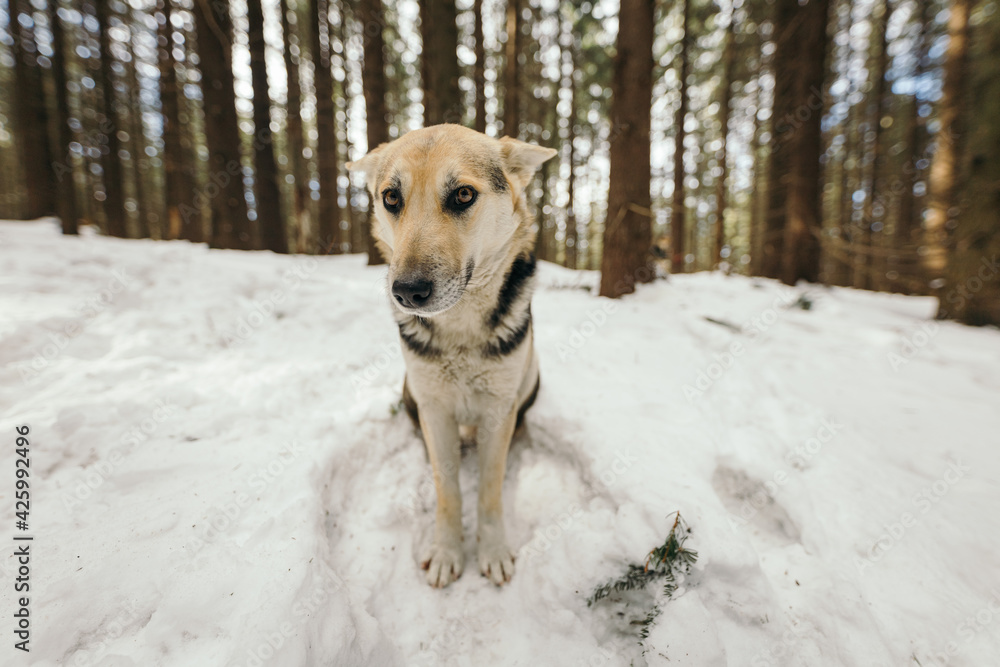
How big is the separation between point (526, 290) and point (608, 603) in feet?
6.12

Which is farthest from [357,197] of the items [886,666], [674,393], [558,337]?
[886,666]

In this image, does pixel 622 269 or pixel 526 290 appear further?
pixel 622 269

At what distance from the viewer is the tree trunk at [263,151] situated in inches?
344

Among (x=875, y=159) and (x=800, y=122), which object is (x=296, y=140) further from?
(x=875, y=159)

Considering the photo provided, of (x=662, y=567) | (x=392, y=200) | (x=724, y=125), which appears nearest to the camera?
(x=662, y=567)

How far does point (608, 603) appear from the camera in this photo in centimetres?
199

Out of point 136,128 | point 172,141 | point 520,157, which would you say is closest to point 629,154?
point 520,157

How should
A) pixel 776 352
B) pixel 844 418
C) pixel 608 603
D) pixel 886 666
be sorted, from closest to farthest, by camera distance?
pixel 886 666 < pixel 608 603 < pixel 844 418 < pixel 776 352

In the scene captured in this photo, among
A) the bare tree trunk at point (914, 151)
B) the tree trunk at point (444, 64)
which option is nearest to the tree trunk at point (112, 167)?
the tree trunk at point (444, 64)

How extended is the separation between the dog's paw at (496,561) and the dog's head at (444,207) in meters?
1.52

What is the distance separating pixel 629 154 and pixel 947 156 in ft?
18.6

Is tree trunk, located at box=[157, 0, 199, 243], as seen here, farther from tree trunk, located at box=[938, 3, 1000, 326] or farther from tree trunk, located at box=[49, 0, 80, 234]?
tree trunk, located at box=[938, 3, 1000, 326]

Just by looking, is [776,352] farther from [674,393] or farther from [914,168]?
[914,168]

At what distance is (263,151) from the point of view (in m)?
8.85
